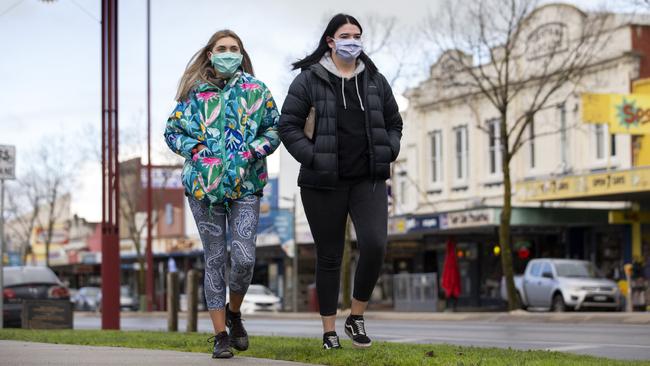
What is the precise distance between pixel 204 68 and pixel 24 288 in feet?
48.8

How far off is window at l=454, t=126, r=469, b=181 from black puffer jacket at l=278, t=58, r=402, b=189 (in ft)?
117

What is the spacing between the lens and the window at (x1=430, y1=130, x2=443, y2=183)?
147 feet

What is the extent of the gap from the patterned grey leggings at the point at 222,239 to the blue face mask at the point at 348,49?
107 cm

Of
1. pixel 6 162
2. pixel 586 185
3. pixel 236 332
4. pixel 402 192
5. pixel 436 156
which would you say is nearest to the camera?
pixel 236 332

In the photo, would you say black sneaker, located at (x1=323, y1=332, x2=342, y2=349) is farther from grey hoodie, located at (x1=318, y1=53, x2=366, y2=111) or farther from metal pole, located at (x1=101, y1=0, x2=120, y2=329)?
metal pole, located at (x1=101, y1=0, x2=120, y2=329)

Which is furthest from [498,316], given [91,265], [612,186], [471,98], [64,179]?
[91,265]

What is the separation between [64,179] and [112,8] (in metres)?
48.4

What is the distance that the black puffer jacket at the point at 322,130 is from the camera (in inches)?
296

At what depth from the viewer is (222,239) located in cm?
780

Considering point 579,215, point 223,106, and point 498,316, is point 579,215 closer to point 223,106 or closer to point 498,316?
point 498,316

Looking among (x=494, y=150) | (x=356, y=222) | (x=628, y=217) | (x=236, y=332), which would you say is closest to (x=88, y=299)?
(x=494, y=150)

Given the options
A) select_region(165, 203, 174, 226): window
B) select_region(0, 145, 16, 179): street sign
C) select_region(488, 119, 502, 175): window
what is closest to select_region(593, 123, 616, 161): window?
select_region(488, 119, 502, 175): window

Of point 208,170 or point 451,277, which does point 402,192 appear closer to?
point 451,277

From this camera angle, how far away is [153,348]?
9.02 metres
